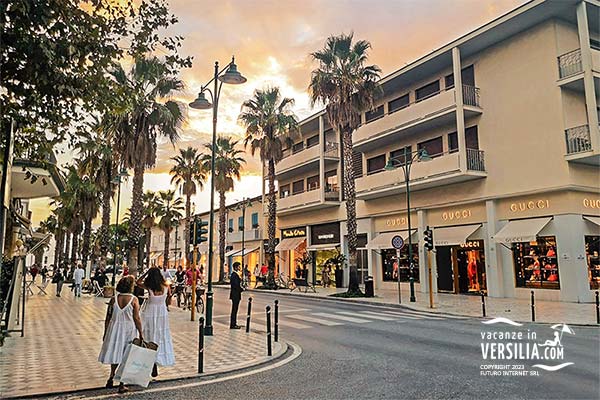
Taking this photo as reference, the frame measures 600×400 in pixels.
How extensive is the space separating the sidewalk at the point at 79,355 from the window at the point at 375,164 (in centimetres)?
1988

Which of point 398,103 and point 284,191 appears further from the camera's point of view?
point 284,191

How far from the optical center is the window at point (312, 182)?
38.7 metres

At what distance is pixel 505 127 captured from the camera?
23.0 m

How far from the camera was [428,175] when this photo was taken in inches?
989

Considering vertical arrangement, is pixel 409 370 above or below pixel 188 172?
below

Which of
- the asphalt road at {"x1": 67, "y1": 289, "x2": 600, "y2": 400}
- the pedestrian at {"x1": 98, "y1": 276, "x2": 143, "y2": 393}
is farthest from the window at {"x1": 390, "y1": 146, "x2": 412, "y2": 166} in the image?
the pedestrian at {"x1": 98, "y1": 276, "x2": 143, "y2": 393}

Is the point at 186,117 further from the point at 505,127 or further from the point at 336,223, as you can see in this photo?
the point at 505,127

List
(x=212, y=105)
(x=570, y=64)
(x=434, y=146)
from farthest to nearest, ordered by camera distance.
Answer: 1. (x=434, y=146)
2. (x=570, y=64)
3. (x=212, y=105)

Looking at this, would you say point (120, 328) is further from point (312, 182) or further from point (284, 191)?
point (284, 191)

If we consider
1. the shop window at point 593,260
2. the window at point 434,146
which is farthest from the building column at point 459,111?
the shop window at point 593,260

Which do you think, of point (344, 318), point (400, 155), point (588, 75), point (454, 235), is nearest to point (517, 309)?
point (344, 318)

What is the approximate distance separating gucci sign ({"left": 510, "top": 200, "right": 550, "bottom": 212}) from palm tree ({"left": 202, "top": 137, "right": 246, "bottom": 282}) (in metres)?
26.6

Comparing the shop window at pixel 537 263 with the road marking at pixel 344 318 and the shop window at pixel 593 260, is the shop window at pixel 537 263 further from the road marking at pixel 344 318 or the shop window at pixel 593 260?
the road marking at pixel 344 318

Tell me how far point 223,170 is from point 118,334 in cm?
3732
